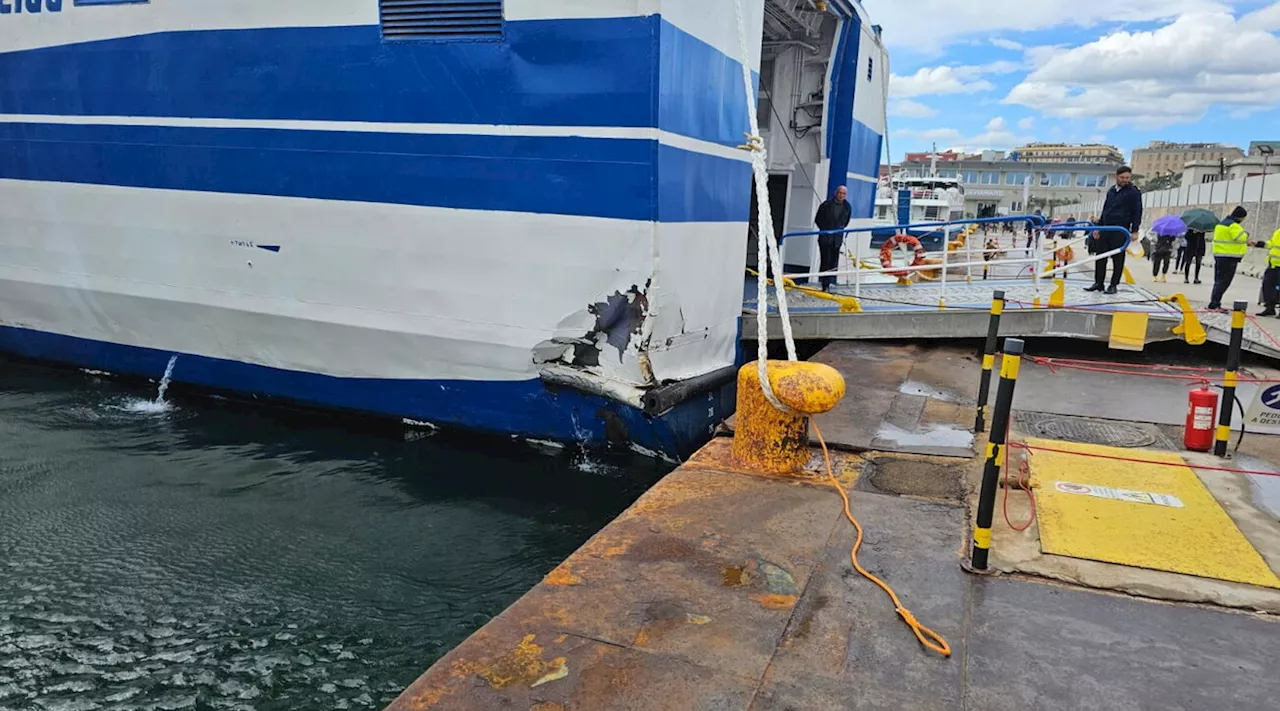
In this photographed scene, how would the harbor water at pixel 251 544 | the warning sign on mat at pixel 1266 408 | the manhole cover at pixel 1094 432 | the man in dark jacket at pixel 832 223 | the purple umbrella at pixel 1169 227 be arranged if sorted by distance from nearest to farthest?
the harbor water at pixel 251 544 → the warning sign on mat at pixel 1266 408 → the manhole cover at pixel 1094 432 → the man in dark jacket at pixel 832 223 → the purple umbrella at pixel 1169 227

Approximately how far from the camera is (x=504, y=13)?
5324 millimetres

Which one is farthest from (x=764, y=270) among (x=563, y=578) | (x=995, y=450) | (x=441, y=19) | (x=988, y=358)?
(x=441, y=19)

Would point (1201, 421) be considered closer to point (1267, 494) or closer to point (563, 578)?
point (1267, 494)

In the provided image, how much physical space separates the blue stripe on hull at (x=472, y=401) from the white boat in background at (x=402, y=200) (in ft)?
0.07

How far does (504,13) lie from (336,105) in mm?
1489

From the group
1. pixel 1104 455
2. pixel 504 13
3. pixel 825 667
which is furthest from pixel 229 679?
pixel 1104 455

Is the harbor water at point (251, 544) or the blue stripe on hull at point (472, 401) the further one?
the blue stripe on hull at point (472, 401)

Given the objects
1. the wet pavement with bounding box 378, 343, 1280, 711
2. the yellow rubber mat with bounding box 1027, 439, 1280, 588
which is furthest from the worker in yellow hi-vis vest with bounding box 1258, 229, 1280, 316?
the wet pavement with bounding box 378, 343, 1280, 711

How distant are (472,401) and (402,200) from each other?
159 centimetres

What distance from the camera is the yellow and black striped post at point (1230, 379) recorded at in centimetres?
436

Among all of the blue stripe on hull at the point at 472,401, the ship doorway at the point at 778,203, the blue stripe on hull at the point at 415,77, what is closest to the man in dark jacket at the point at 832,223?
the ship doorway at the point at 778,203

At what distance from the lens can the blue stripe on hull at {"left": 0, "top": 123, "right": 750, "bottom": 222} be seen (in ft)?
17.4

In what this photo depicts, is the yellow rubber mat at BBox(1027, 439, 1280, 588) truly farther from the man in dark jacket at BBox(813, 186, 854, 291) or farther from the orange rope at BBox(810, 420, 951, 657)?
the man in dark jacket at BBox(813, 186, 854, 291)

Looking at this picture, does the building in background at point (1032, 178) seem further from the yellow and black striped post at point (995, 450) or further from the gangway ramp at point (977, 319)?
Answer: the yellow and black striped post at point (995, 450)
